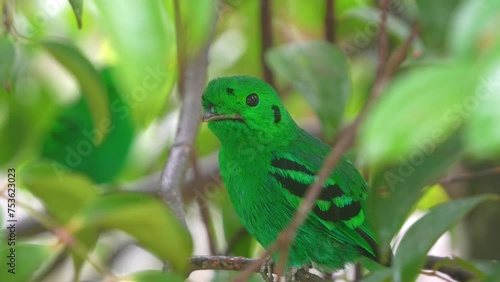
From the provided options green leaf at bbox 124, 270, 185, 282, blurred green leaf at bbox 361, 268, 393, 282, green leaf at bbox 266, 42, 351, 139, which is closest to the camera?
green leaf at bbox 124, 270, 185, 282

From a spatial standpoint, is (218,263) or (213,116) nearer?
(218,263)

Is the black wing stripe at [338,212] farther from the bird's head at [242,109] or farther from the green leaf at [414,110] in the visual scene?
the green leaf at [414,110]

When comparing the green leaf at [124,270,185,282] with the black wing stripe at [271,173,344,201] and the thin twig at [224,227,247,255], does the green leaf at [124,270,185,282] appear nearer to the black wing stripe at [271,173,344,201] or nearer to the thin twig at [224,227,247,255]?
the black wing stripe at [271,173,344,201]

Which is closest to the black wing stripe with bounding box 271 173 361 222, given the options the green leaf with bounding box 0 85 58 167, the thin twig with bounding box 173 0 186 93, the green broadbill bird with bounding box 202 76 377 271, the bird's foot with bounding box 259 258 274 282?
the green broadbill bird with bounding box 202 76 377 271

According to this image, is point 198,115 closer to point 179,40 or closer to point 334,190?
point 179,40

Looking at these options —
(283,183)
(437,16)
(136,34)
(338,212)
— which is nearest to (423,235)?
(437,16)

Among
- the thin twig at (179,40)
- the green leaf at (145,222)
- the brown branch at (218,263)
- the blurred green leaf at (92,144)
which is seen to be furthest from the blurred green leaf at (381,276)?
the blurred green leaf at (92,144)
